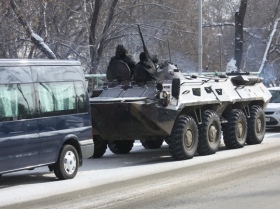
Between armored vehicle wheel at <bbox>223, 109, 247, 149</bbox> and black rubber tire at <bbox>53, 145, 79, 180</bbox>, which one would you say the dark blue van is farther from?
armored vehicle wheel at <bbox>223, 109, 247, 149</bbox>

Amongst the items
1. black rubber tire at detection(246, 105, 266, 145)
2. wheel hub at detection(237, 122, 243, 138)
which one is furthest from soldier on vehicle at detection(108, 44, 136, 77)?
black rubber tire at detection(246, 105, 266, 145)

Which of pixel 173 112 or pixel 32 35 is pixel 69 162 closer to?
pixel 173 112

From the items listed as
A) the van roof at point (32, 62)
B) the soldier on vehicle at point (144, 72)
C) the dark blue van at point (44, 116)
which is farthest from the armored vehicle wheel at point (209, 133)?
the van roof at point (32, 62)

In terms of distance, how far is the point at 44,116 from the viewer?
13375 mm

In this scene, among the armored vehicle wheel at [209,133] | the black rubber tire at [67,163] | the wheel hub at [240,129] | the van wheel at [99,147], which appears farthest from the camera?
the wheel hub at [240,129]

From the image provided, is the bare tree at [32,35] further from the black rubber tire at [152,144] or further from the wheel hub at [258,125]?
the wheel hub at [258,125]

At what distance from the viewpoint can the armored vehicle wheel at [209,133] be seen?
17.8 m

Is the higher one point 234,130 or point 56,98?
point 56,98

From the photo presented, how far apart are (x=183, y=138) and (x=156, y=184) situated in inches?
148

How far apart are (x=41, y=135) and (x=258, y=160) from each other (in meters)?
5.52

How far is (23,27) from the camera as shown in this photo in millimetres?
26188

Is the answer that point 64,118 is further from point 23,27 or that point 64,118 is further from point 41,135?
point 23,27

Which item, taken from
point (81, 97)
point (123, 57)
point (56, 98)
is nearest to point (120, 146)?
point (123, 57)

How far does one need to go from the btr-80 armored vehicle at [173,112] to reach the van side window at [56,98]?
223 cm
